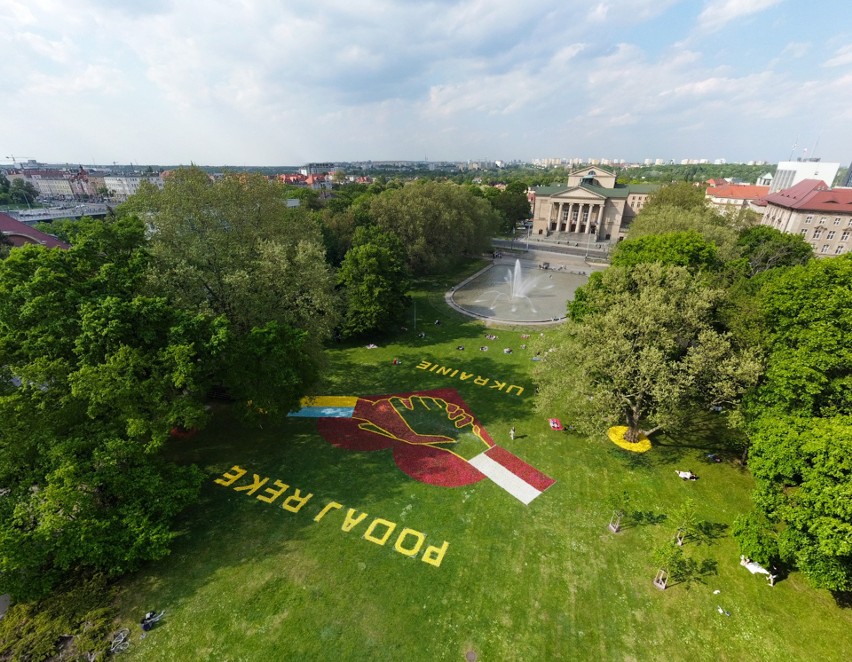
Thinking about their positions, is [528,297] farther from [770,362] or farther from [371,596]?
[371,596]

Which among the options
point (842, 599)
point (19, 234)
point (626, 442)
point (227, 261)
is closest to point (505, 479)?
point (626, 442)

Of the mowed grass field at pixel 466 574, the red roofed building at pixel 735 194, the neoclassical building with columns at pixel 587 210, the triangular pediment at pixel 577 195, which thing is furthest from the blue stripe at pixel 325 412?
the red roofed building at pixel 735 194

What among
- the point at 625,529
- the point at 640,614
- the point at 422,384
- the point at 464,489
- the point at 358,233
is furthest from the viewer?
the point at 358,233

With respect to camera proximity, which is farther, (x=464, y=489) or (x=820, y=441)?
(x=464, y=489)

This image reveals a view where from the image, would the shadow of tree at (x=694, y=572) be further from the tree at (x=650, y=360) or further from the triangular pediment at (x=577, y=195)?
the triangular pediment at (x=577, y=195)

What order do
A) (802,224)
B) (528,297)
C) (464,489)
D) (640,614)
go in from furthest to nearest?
(802,224) < (528,297) < (464,489) < (640,614)

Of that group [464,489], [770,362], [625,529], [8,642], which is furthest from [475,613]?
[770,362]
